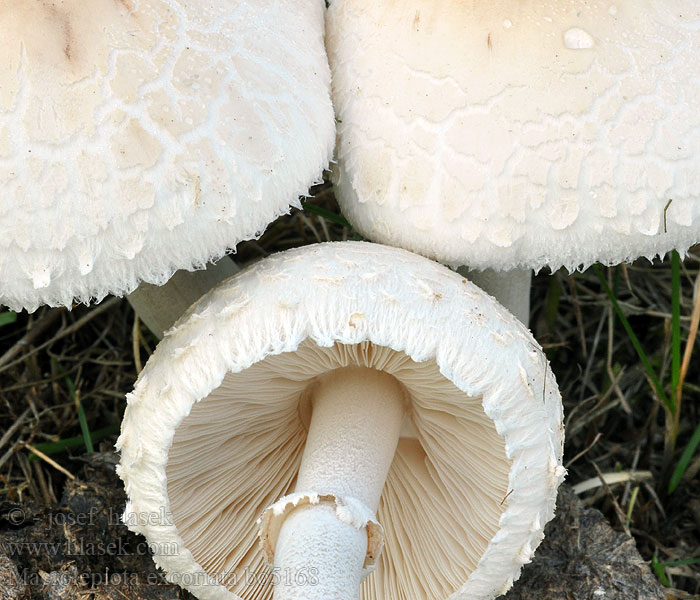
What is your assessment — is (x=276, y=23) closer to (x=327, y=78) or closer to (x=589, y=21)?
(x=327, y=78)

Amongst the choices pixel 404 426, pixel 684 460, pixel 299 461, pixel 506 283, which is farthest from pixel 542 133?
pixel 684 460

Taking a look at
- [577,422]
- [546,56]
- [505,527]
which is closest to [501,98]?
[546,56]

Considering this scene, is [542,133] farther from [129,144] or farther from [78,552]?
[78,552]

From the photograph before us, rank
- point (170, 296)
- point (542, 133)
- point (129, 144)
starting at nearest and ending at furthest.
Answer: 1. point (129, 144)
2. point (542, 133)
3. point (170, 296)

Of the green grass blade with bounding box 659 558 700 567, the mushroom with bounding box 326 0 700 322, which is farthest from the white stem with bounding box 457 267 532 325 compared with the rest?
the green grass blade with bounding box 659 558 700 567

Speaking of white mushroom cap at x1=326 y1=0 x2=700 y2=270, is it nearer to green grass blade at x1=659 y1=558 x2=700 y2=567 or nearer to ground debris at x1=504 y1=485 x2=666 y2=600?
ground debris at x1=504 y1=485 x2=666 y2=600

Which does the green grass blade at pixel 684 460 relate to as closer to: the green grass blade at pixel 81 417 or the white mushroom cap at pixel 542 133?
the white mushroom cap at pixel 542 133
